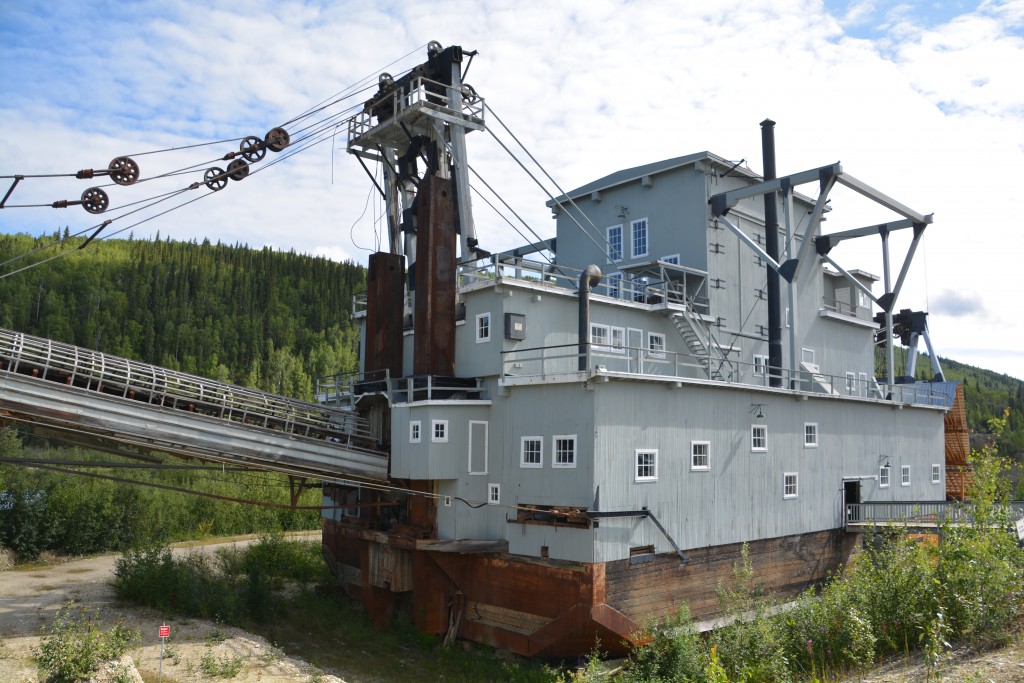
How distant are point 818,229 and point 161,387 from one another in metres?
28.2

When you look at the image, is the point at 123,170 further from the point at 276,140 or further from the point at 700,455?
the point at 700,455

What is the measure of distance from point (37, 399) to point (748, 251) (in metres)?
25.2

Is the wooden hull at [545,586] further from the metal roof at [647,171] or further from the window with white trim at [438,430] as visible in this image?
the metal roof at [647,171]

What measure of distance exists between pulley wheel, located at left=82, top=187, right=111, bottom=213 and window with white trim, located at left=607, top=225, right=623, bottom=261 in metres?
20.8

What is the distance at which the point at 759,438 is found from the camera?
2386 cm

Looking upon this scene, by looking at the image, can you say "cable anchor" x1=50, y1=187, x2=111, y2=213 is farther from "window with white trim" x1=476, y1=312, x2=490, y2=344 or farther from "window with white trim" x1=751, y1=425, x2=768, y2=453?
"window with white trim" x1=751, y1=425, x2=768, y2=453

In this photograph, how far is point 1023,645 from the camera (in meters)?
11.9

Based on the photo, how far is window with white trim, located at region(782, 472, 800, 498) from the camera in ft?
80.7

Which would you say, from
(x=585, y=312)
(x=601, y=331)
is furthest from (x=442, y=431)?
(x=601, y=331)

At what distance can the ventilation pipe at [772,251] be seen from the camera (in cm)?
2870

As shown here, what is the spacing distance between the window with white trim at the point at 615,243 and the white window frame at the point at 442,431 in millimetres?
13515

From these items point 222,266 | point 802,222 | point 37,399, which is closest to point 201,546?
point 37,399

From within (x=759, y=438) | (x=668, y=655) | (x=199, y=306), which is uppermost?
(x=199, y=306)

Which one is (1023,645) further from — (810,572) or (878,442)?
(878,442)
